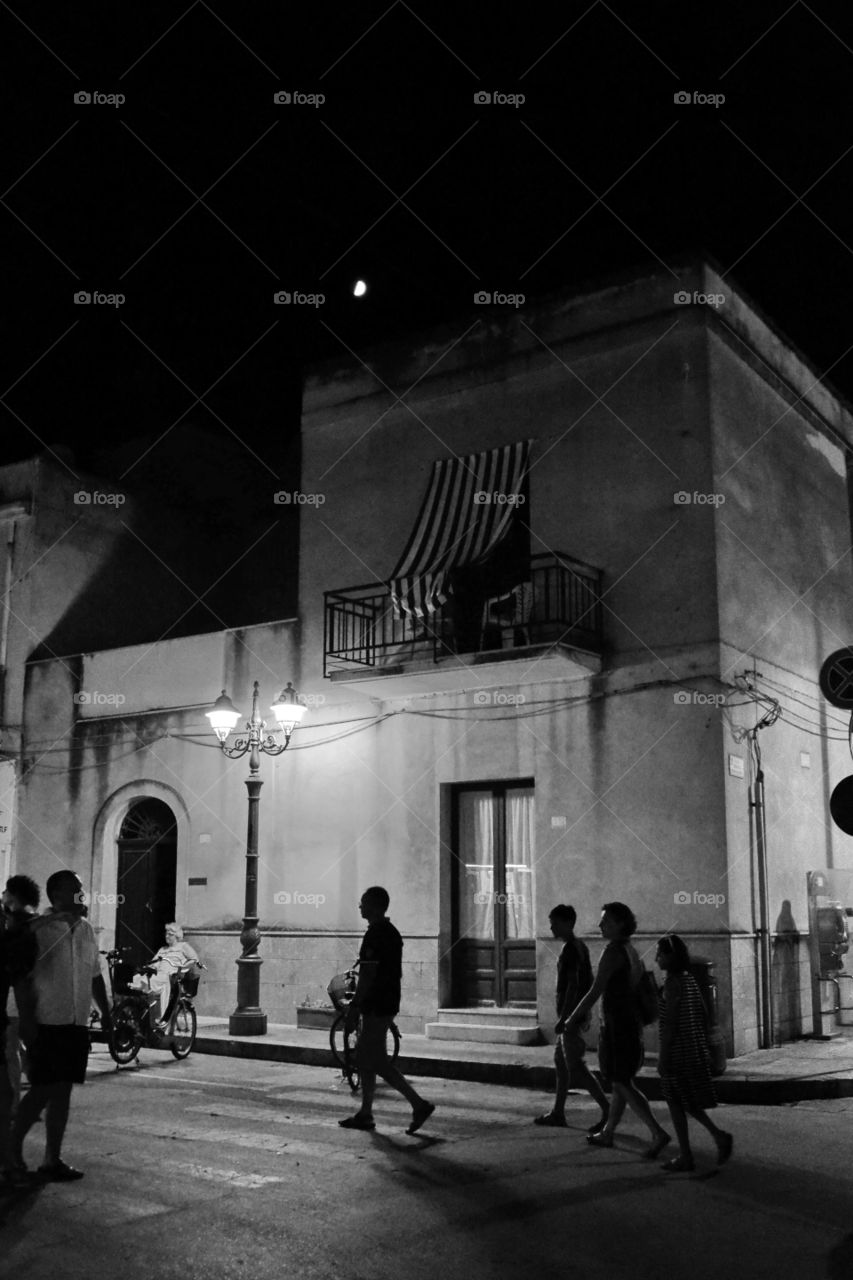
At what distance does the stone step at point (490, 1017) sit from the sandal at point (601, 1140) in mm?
6270

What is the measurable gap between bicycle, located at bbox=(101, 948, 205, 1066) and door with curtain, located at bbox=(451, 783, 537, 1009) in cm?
346

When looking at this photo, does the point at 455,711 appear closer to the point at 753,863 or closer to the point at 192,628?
the point at 753,863

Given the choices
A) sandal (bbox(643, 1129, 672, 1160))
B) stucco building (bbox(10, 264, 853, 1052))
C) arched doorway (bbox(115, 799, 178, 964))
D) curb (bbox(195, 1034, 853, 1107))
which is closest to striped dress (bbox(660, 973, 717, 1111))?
sandal (bbox(643, 1129, 672, 1160))

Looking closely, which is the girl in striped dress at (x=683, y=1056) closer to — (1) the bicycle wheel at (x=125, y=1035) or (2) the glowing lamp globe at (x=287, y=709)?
(1) the bicycle wheel at (x=125, y=1035)

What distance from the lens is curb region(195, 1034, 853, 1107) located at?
11.5 m

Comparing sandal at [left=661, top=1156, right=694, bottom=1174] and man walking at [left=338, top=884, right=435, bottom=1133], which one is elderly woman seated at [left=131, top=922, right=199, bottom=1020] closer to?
man walking at [left=338, top=884, right=435, bottom=1133]

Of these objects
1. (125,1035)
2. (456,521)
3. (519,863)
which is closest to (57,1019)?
(125,1035)

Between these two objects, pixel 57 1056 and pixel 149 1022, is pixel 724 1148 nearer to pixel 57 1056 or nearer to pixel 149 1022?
pixel 57 1056

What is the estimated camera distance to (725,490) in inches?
596

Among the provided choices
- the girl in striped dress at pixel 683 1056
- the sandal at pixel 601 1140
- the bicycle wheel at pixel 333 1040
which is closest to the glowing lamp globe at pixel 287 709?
the bicycle wheel at pixel 333 1040

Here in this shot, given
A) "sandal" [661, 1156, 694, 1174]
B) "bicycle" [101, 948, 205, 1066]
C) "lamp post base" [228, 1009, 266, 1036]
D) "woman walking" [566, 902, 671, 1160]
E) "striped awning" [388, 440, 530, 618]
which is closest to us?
"sandal" [661, 1156, 694, 1174]

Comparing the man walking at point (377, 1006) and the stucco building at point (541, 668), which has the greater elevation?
the stucco building at point (541, 668)

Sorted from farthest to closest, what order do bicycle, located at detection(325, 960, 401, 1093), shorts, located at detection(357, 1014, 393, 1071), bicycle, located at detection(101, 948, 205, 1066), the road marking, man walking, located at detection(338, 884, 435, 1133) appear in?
bicycle, located at detection(101, 948, 205, 1066) < bicycle, located at detection(325, 960, 401, 1093) < shorts, located at detection(357, 1014, 393, 1071) < man walking, located at detection(338, 884, 435, 1133) < the road marking

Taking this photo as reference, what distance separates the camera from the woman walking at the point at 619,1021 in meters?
8.46
